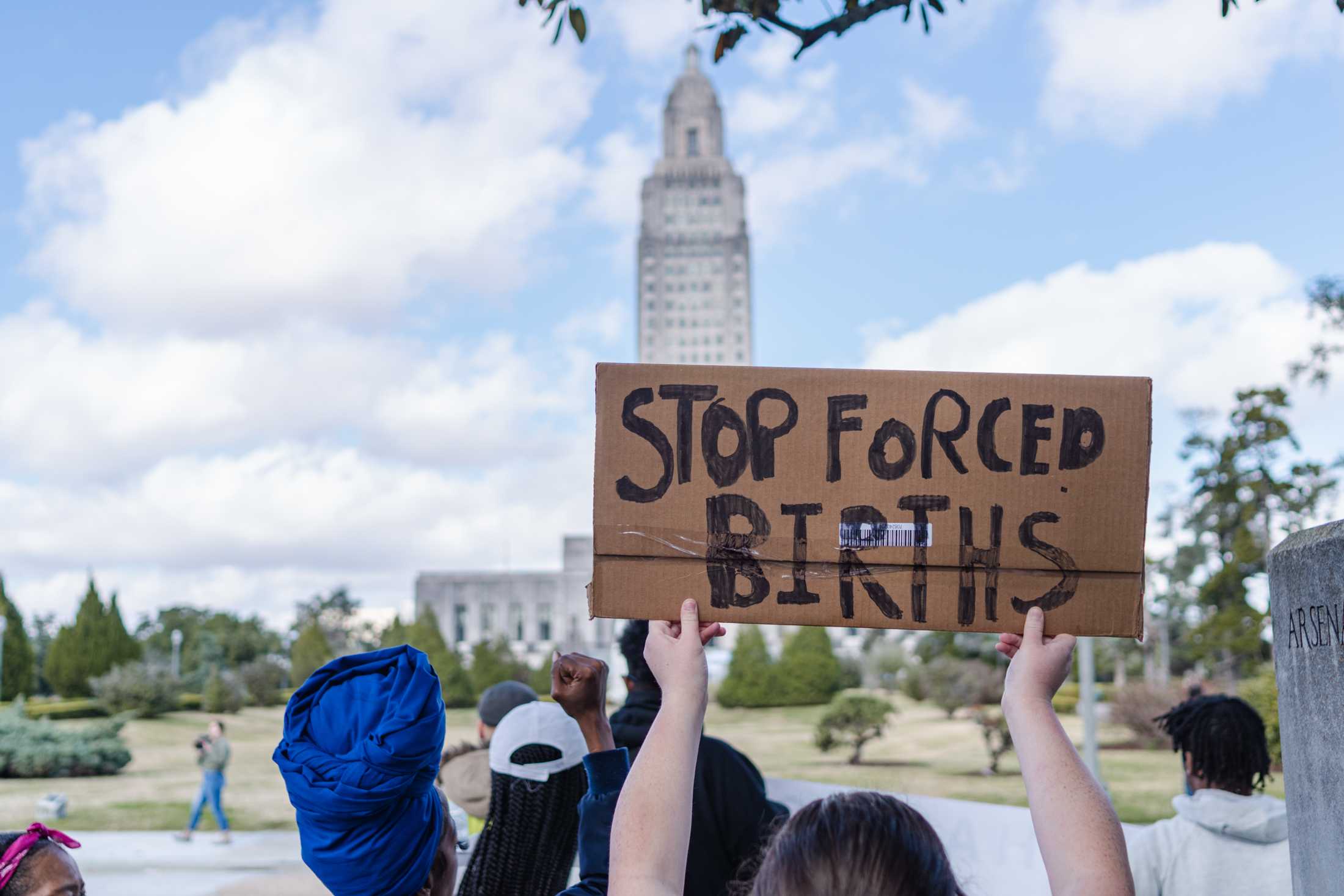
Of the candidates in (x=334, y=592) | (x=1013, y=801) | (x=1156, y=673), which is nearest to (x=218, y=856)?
(x=1013, y=801)

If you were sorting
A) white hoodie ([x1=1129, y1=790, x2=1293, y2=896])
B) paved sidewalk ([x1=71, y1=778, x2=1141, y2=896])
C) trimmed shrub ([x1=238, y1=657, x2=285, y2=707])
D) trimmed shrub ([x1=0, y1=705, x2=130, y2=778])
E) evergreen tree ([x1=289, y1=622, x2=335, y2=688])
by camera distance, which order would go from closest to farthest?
white hoodie ([x1=1129, y1=790, x2=1293, y2=896])
paved sidewalk ([x1=71, y1=778, x2=1141, y2=896])
trimmed shrub ([x1=0, y1=705, x2=130, y2=778])
trimmed shrub ([x1=238, y1=657, x2=285, y2=707])
evergreen tree ([x1=289, y1=622, x2=335, y2=688])

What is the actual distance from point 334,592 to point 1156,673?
42.2 m

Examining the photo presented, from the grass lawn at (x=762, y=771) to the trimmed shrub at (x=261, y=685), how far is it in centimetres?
361

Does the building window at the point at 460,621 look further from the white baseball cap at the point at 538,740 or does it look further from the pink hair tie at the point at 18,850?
the pink hair tie at the point at 18,850

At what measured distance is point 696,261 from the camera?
106062mm

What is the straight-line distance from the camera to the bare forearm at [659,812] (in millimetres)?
1377

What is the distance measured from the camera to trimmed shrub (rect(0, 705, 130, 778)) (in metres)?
19.2

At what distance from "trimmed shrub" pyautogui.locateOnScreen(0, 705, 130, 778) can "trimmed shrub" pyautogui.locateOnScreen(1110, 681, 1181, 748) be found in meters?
18.0

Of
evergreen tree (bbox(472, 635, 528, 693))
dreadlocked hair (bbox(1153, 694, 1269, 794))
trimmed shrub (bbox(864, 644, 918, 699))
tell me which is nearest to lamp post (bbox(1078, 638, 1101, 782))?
dreadlocked hair (bbox(1153, 694, 1269, 794))

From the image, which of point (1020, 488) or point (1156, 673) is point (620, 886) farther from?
point (1156, 673)

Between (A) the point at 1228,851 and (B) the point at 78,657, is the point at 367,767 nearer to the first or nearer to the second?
(A) the point at 1228,851

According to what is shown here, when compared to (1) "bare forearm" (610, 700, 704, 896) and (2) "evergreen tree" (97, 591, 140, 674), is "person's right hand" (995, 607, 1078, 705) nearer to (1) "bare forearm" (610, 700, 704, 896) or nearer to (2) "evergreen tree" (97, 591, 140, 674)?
(1) "bare forearm" (610, 700, 704, 896)

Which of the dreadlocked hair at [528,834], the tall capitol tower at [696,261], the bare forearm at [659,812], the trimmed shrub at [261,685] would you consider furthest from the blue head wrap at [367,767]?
the tall capitol tower at [696,261]

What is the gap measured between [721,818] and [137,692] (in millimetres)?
28769
